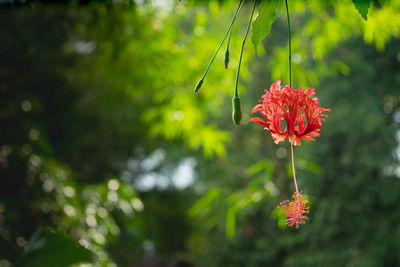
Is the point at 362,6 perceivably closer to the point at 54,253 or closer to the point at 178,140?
the point at 54,253

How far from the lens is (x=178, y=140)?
425 centimetres

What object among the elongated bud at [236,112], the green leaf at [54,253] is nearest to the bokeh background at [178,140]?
the green leaf at [54,253]

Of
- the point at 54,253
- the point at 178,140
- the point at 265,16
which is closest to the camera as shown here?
the point at 54,253

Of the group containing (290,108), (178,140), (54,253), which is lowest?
(54,253)

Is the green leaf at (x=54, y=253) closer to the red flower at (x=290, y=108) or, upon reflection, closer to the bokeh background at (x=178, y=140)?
the bokeh background at (x=178, y=140)

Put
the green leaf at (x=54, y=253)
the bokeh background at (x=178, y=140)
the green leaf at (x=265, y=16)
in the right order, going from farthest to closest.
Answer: the bokeh background at (x=178, y=140), the green leaf at (x=265, y=16), the green leaf at (x=54, y=253)

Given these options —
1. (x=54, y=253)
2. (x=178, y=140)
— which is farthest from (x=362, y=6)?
(x=178, y=140)

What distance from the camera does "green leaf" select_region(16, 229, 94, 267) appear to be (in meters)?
0.22

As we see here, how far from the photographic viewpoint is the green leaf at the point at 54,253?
221mm

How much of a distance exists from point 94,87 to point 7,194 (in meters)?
2.02

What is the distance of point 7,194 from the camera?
5.61ft

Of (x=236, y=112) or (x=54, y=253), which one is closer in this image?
(x=54, y=253)

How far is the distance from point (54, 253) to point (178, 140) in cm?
402

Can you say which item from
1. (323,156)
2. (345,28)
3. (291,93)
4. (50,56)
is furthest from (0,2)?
(323,156)
